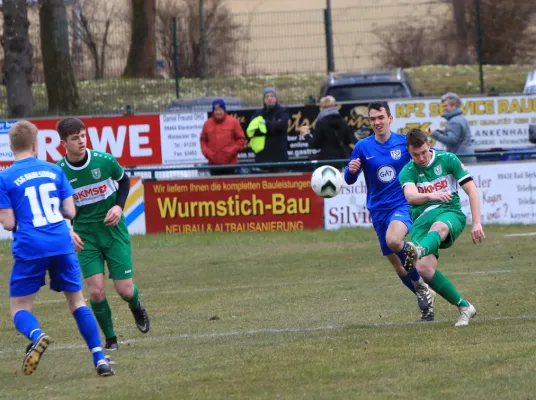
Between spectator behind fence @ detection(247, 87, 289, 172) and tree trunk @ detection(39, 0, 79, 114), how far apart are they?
29.8 ft

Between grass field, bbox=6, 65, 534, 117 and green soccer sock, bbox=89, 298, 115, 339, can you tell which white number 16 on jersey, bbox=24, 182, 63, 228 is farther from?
grass field, bbox=6, 65, 534, 117

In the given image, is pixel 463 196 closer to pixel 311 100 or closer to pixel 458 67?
pixel 311 100

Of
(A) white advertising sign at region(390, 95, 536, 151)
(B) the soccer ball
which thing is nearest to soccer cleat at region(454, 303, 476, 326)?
(B) the soccer ball

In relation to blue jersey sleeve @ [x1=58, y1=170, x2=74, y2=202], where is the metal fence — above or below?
above

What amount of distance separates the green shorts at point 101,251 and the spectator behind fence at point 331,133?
8974mm

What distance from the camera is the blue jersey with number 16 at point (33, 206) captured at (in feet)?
24.5

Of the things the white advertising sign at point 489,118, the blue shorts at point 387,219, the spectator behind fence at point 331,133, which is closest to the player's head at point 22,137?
the blue shorts at point 387,219

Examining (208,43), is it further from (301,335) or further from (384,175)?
(301,335)

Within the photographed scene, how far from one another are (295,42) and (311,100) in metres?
2.96

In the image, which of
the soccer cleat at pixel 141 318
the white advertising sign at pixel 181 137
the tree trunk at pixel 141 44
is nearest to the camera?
the soccer cleat at pixel 141 318

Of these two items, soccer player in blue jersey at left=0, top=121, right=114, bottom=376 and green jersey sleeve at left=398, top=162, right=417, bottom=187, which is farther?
green jersey sleeve at left=398, top=162, right=417, bottom=187

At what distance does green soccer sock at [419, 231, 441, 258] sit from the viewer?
893 centimetres

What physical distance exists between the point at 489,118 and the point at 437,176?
42.5 ft

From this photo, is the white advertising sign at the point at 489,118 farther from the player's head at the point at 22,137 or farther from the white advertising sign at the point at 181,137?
the player's head at the point at 22,137
